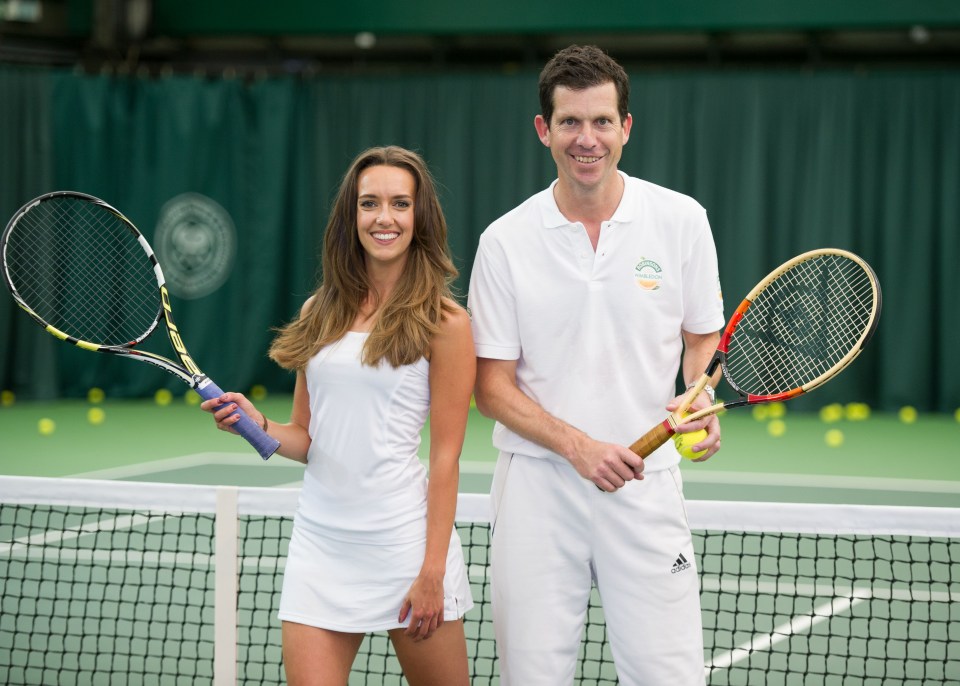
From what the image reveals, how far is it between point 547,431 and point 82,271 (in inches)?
329

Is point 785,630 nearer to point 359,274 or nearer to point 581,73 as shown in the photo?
point 359,274

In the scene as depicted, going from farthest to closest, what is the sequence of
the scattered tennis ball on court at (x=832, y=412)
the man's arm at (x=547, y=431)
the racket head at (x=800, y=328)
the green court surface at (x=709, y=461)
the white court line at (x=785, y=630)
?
the scattered tennis ball on court at (x=832, y=412) → the green court surface at (x=709, y=461) → the racket head at (x=800, y=328) → the white court line at (x=785, y=630) → the man's arm at (x=547, y=431)

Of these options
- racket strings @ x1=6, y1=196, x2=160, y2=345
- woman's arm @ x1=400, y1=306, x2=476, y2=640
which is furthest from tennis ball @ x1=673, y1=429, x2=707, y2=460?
racket strings @ x1=6, y1=196, x2=160, y2=345

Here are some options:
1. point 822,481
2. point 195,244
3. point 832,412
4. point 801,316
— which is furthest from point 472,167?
point 822,481

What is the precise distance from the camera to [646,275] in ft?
7.80

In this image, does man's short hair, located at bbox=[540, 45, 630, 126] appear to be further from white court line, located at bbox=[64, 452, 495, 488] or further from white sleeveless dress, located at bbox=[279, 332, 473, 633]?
white court line, located at bbox=[64, 452, 495, 488]

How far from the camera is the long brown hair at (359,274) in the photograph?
2.40 meters

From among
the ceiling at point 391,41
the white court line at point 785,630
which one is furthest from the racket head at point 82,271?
the white court line at point 785,630

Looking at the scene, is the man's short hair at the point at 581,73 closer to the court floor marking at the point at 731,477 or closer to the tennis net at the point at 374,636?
the tennis net at the point at 374,636

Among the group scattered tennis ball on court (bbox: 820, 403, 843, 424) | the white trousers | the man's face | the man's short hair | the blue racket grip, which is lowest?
scattered tennis ball on court (bbox: 820, 403, 843, 424)

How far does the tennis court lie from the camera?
3.17 m

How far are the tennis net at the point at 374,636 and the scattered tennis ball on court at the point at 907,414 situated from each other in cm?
428

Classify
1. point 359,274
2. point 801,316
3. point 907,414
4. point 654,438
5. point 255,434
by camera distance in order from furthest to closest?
1. point 907,414
2. point 801,316
3. point 359,274
4. point 255,434
5. point 654,438

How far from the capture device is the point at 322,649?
232 cm
